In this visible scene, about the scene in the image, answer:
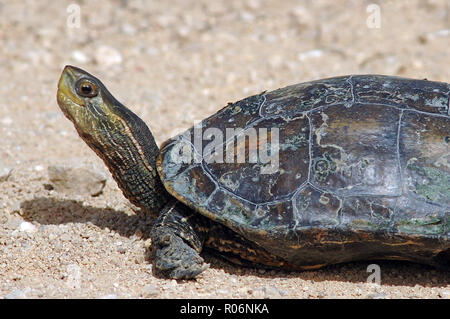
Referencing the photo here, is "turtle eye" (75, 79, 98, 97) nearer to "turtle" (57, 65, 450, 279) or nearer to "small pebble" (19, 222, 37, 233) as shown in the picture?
"turtle" (57, 65, 450, 279)

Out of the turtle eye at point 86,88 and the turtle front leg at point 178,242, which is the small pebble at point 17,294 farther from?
the turtle eye at point 86,88

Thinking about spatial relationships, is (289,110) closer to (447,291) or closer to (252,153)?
(252,153)

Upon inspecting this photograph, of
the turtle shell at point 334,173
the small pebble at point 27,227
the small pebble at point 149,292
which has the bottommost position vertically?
the small pebble at point 149,292

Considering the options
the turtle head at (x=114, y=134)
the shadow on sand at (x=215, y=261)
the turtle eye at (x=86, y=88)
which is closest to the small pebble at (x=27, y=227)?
the shadow on sand at (x=215, y=261)

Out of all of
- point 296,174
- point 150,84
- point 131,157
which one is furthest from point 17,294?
point 150,84

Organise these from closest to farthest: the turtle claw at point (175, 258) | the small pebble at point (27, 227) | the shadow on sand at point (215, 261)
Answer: the turtle claw at point (175, 258) → the shadow on sand at point (215, 261) → the small pebble at point (27, 227)

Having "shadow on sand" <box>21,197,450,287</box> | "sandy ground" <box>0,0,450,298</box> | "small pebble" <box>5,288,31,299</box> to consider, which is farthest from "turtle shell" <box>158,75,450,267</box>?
"small pebble" <box>5,288,31,299</box>

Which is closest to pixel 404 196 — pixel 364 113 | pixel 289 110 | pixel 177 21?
pixel 364 113
